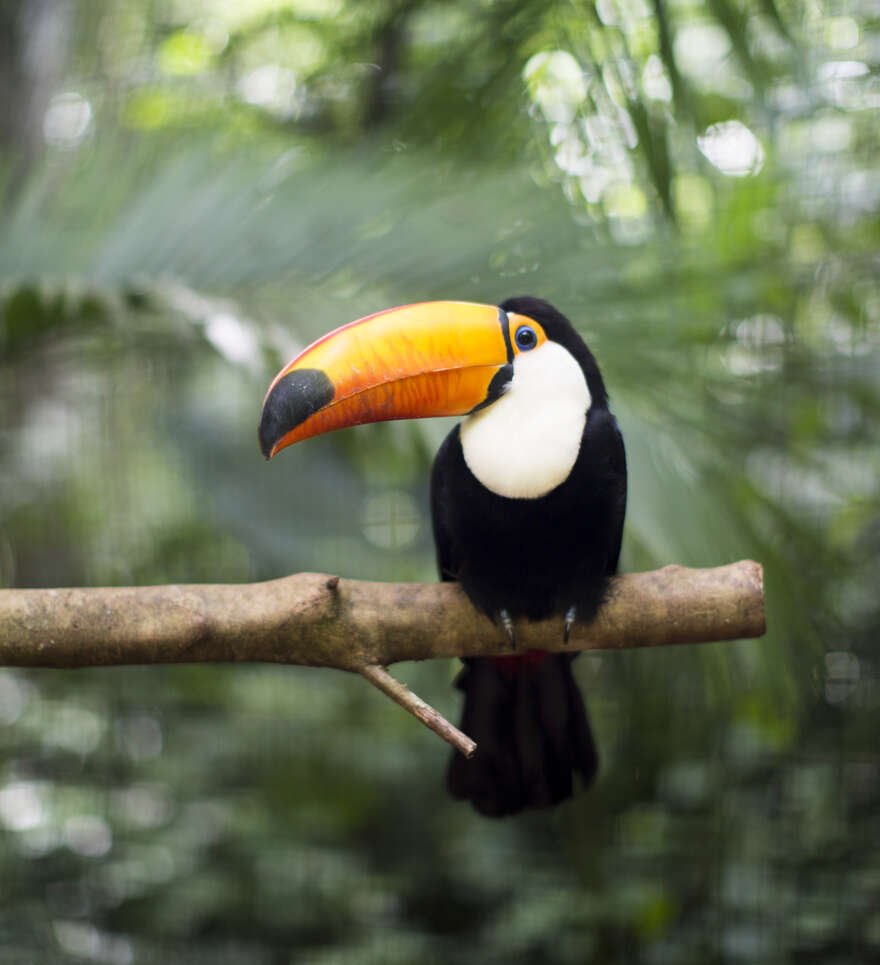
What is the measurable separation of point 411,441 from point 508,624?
14.4 inches

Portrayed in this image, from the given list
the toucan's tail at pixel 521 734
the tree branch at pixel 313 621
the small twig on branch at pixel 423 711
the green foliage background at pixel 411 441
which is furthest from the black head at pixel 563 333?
the small twig on branch at pixel 423 711

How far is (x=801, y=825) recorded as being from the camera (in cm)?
234

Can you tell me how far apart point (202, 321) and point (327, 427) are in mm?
312

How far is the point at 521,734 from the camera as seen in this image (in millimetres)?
1310

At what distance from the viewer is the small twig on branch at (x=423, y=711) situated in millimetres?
872

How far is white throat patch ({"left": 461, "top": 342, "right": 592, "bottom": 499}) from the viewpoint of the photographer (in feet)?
3.96

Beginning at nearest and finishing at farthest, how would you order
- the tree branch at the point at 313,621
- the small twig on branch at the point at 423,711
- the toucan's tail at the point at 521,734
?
the small twig on branch at the point at 423,711, the tree branch at the point at 313,621, the toucan's tail at the point at 521,734

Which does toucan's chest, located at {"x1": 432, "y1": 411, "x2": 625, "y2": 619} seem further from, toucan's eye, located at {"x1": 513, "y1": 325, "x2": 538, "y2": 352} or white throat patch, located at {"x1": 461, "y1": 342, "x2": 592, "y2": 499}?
toucan's eye, located at {"x1": 513, "y1": 325, "x2": 538, "y2": 352}

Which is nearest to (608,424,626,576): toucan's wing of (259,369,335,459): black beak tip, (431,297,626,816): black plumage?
(431,297,626,816): black plumage

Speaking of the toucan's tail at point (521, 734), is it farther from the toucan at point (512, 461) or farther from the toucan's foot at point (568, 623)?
the toucan's foot at point (568, 623)

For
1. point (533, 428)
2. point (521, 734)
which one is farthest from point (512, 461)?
point (521, 734)

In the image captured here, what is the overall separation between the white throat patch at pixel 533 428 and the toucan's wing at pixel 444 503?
0.19ft

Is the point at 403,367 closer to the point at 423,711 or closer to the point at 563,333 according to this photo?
the point at 563,333

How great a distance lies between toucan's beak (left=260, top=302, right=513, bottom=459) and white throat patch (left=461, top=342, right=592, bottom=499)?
0.09ft
